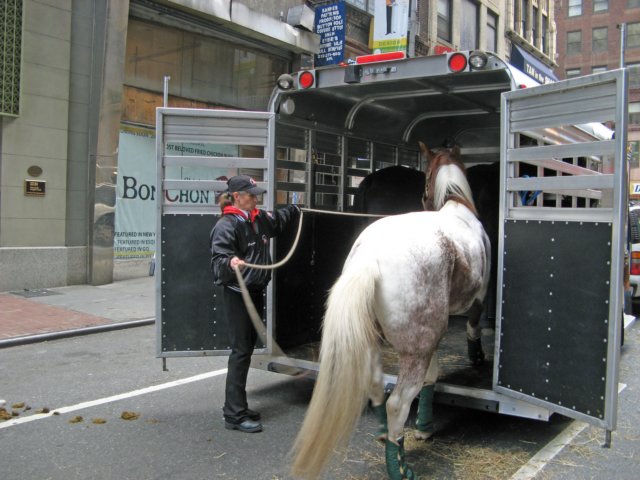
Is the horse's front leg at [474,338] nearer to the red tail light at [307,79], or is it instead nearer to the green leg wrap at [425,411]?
the green leg wrap at [425,411]

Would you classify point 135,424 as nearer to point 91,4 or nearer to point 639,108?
point 91,4

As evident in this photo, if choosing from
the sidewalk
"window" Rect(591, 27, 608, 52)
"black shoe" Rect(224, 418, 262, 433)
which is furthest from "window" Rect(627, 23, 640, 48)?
"black shoe" Rect(224, 418, 262, 433)

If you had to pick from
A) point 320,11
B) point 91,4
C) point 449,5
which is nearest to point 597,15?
point 449,5

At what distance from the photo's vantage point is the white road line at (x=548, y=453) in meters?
3.81

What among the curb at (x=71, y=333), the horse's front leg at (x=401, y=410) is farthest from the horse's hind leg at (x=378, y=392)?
the curb at (x=71, y=333)

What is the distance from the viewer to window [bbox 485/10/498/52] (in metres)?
26.8

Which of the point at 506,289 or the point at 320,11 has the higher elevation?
the point at 320,11

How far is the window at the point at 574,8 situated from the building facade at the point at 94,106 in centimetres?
4116

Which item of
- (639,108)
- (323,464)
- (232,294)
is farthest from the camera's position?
(639,108)

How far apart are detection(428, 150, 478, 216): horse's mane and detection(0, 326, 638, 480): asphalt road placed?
1.79 m

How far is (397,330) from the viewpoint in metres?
3.57

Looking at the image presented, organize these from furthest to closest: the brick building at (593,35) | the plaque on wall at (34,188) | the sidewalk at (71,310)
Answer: the brick building at (593,35)
the plaque on wall at (34,188)
the sidewalk at (71,310)

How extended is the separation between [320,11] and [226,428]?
14.2 meters

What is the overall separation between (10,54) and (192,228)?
7.85 m
